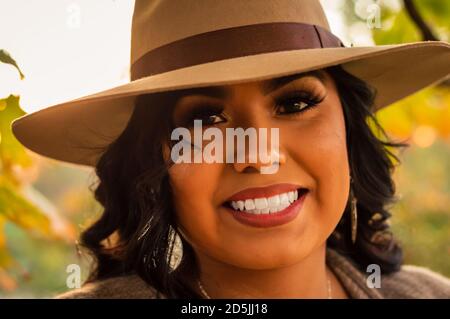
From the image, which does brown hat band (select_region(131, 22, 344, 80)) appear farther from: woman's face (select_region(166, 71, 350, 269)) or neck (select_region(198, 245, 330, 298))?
neck (select_region(198, 245, 330, 298))

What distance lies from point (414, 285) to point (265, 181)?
0.88 m

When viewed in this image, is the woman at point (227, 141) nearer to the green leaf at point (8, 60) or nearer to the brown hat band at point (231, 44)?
the brown hat band at point (231, 44)

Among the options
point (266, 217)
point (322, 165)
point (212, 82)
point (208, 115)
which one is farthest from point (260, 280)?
point (212, 82)

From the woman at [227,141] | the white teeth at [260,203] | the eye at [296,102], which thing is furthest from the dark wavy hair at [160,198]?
the white teeth at [260,203]

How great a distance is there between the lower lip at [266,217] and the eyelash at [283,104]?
227 mm

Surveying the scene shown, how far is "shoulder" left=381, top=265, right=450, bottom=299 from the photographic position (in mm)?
2043

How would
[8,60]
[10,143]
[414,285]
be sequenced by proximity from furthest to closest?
[414,285], [10,143], [8,60]

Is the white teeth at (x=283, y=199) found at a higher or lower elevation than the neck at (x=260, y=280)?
higher

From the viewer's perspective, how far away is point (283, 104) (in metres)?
1.56

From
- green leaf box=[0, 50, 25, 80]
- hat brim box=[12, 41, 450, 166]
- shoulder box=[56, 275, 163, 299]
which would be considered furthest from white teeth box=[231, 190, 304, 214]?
green leaf box=[0, 50, 25, 80]

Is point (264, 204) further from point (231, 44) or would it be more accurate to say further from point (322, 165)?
point (231, 44)

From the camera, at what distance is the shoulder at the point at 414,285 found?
2.04m

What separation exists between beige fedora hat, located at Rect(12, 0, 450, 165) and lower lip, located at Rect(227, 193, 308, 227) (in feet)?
1.11
